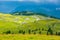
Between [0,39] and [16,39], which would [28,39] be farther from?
[0,39]

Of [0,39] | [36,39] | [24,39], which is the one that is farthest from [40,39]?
[0,39]

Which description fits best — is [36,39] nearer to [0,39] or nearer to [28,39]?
[28,39]

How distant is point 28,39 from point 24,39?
19.4 inches

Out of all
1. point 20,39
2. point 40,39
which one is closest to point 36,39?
point 40,39

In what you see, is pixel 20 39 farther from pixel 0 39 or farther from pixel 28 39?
pixel 0 39

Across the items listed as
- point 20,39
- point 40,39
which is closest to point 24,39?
point 20,39

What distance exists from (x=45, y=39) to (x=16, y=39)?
303 cm

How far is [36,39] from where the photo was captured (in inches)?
732

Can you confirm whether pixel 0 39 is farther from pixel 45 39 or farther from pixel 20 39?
pixel 45 39

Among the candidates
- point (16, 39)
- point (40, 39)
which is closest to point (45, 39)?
point (40, 39)

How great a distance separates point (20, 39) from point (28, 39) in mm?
856

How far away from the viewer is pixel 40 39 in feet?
60.8

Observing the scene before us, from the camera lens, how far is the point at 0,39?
18250 millimetres

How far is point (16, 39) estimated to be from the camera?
18.5 meters
